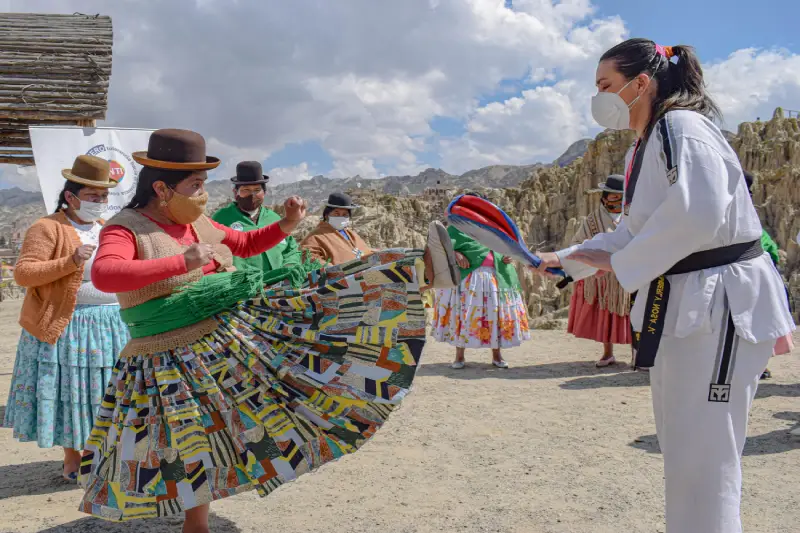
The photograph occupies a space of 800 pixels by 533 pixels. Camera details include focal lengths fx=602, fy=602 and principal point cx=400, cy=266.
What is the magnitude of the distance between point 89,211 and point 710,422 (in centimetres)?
358

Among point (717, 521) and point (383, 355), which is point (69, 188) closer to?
point (383, 355)

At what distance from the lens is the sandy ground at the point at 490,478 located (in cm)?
320

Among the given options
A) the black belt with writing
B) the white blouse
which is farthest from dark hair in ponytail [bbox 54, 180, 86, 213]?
the black belt with writing

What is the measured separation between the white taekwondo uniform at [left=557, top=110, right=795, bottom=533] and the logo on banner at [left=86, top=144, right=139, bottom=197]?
4.16 meters

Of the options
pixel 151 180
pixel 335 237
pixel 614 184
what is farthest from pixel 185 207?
pixel 614 184

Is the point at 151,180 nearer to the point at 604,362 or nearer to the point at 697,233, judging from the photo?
the point at 697,233

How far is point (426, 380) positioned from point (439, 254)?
4709 millimetres

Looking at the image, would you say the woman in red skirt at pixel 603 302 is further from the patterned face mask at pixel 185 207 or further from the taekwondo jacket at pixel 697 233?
the patterned face mask at pixel 185 207

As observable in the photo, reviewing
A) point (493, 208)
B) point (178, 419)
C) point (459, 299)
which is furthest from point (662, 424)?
point (459, 299)

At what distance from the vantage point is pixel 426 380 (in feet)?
23.1

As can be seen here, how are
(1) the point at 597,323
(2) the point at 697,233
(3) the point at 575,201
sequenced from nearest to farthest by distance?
(2) the point at 697,233 < (1) the point at 597,323 < (3) the point at 575,201

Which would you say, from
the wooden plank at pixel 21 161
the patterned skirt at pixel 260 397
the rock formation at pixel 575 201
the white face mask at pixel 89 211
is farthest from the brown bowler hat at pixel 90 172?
the rock formation at pixel 575 201

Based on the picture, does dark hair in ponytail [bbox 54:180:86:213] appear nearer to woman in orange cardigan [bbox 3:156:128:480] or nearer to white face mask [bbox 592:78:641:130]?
woman in orange cardigan [bbox 3:156:128:480]

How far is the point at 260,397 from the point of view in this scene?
256 centimetres
